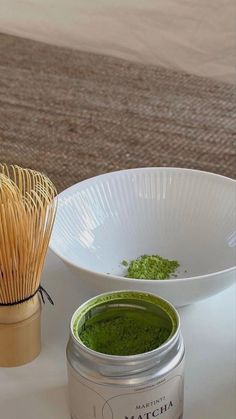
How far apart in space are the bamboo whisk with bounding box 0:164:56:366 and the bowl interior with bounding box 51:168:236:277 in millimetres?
208

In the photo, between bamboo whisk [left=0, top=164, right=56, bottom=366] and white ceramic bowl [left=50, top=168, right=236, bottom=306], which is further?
white ceramic bowl [left=50, top=168, right=236, bottom=306]

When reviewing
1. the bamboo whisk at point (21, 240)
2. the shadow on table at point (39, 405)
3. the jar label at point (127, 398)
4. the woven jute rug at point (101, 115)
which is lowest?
the woven jute rug at point (101, 115)

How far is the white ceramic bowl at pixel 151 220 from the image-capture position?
39.3 inches

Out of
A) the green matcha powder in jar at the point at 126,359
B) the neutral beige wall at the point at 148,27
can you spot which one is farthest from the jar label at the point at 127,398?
the neutral beige wall at the point at 148,27

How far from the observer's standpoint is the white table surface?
782 millimetres

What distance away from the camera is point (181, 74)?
227cm

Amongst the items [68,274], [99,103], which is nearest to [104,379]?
[68,274]

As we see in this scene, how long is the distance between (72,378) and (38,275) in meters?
0.13

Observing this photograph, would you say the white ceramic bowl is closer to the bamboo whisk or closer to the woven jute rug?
the bamboo whisk

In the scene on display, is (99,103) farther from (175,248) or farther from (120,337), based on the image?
(120,337)

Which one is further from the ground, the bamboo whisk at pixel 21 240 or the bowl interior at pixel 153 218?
the bamboo whisk at pixel 21 240

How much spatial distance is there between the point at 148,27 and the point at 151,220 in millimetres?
1216

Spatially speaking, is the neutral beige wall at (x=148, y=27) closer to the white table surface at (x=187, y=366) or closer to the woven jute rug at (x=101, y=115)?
the woven jute rug at (x=101, y=115)

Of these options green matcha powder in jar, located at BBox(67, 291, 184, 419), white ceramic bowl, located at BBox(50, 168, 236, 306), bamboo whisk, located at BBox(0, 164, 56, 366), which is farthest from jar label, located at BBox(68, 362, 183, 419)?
white ceramic bowl, located at BBox(50, 168, 236, 306)
